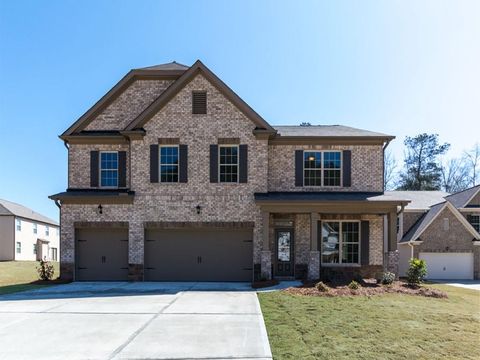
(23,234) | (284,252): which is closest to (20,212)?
(23,234)

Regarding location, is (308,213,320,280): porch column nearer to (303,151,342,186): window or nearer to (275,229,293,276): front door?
(275,229,293,276): front door

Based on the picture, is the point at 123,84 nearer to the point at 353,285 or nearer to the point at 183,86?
the point at 183,86

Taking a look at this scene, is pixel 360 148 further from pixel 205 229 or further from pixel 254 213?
pixel 205 229

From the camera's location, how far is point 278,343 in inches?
290

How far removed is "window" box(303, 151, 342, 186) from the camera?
18.0 meters

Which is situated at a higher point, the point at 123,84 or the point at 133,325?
the point at 123,84

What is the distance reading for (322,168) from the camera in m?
18.0

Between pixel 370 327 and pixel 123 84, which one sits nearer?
pixel 370 327

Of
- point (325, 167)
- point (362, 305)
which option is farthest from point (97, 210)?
point (362, 305)

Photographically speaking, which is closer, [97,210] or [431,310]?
[431,310]

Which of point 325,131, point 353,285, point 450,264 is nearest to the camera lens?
point 353,285

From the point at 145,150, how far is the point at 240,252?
20.3 ft

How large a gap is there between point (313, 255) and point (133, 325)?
30.2ft

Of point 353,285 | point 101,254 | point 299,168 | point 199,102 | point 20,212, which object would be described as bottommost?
point 353,285
